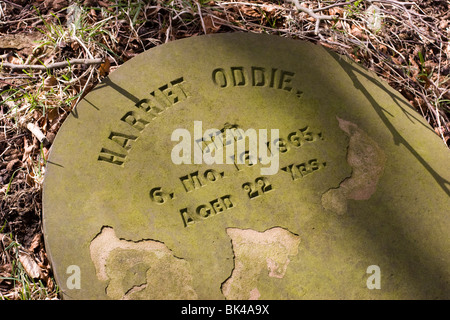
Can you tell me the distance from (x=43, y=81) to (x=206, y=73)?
0.84 meters

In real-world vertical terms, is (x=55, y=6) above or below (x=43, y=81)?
above

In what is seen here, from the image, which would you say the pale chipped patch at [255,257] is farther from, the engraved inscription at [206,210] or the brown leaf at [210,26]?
the brown leaf at [210,26]

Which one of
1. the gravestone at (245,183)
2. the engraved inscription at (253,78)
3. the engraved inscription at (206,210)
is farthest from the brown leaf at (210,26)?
the engraved inscription at (206,210)

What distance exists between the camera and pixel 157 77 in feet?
6.47

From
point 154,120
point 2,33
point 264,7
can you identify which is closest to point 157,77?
point 154,120

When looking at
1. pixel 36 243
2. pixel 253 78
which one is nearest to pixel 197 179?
pixel 253 78

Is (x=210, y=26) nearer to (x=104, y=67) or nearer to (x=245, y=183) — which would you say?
(x=104, y=67)

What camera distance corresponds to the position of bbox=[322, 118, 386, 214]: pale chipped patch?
1.85 meters

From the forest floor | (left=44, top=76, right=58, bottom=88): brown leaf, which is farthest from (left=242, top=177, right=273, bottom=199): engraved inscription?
(left=44, top=76, right=58, bottom=88): brown leaf

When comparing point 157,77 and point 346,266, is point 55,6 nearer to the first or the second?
point 157,77

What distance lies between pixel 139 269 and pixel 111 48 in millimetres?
1188
